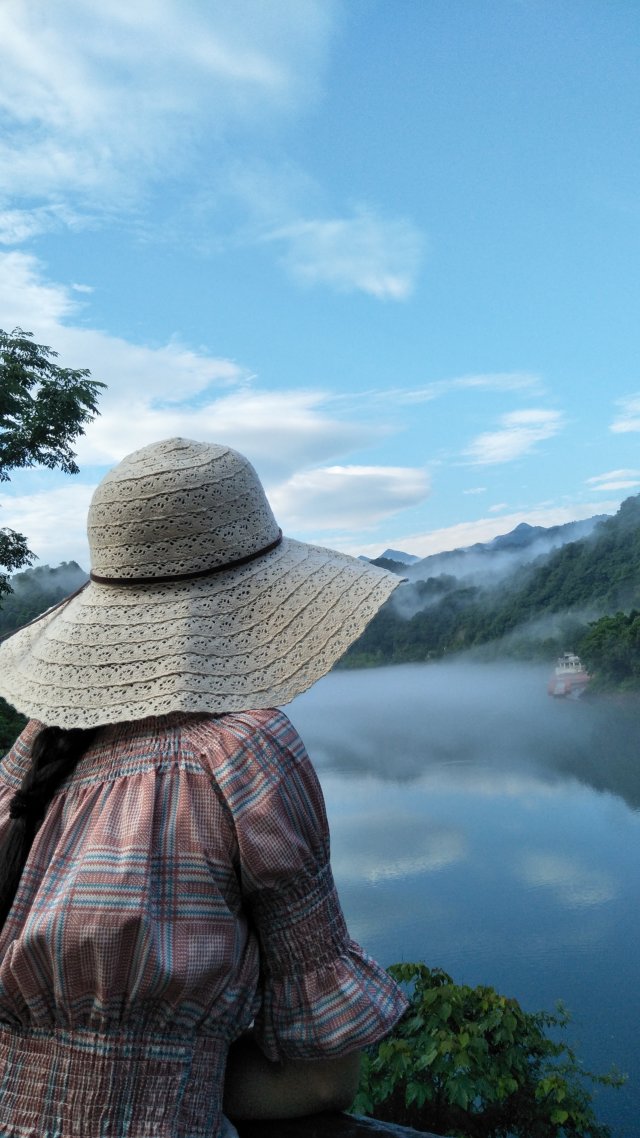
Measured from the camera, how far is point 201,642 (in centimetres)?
92

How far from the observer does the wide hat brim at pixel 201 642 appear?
89 centimetres

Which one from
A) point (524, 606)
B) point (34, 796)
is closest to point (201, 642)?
point (34, 796)

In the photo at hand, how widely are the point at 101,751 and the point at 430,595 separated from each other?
8.55 meters

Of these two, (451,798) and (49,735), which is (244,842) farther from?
(451,798)

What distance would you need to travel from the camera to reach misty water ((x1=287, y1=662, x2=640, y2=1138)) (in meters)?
3.64

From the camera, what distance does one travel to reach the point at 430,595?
9320 millimetres

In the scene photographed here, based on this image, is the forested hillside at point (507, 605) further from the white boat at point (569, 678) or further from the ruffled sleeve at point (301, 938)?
the ruffled sleeve at point (301, 938)

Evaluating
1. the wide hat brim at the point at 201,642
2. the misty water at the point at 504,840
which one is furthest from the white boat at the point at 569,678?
the wide hat brim at the point at 201,642

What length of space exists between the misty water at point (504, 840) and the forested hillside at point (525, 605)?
1.08 feet

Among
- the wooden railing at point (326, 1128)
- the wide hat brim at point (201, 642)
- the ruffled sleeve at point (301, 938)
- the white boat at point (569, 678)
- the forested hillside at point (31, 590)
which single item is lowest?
the white boat at point (569, 678)

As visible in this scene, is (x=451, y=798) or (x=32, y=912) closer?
(x=32, y=912)

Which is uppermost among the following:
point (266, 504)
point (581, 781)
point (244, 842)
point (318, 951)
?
point (266, 504)

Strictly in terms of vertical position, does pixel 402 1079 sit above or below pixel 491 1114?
above

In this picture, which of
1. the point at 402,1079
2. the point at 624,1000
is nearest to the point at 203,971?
the point at 402,1079
